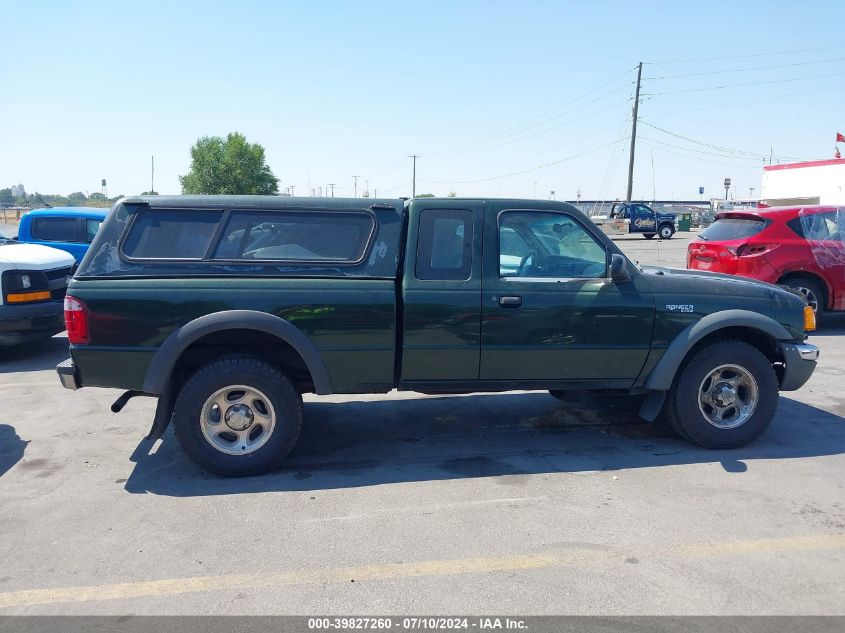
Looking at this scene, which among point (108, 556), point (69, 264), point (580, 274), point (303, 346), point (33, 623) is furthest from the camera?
point (69, 264)

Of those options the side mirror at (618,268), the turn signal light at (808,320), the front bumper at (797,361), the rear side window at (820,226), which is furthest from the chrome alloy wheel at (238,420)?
the rear side window at (820,226)

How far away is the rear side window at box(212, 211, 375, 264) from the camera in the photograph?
4762mm

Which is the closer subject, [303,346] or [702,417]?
[303,346]

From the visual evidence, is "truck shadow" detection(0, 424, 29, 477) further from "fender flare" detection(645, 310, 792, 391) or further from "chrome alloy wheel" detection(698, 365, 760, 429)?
"chrome alloy wheel" detection(698, 365, 760, 429)

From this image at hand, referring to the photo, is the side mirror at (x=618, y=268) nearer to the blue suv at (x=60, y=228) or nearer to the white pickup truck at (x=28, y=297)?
the white pickup truck at (x=28, y=297)

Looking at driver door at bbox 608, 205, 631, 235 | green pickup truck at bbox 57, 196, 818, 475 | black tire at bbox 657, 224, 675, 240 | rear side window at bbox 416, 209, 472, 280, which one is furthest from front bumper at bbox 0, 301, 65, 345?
black tire at bbox 657, 224, 675, 240

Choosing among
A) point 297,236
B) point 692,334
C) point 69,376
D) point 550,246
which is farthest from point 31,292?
point 692,334

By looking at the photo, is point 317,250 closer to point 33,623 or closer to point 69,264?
point 33,623

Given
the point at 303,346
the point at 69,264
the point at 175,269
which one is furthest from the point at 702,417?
the point at 69,264

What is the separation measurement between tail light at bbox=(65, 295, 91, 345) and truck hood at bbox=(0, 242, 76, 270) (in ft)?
13.9

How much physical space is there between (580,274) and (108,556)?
11.6 ft

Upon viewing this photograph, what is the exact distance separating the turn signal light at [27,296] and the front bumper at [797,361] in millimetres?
7940

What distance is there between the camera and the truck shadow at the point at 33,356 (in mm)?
8102

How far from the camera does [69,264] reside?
898cm
